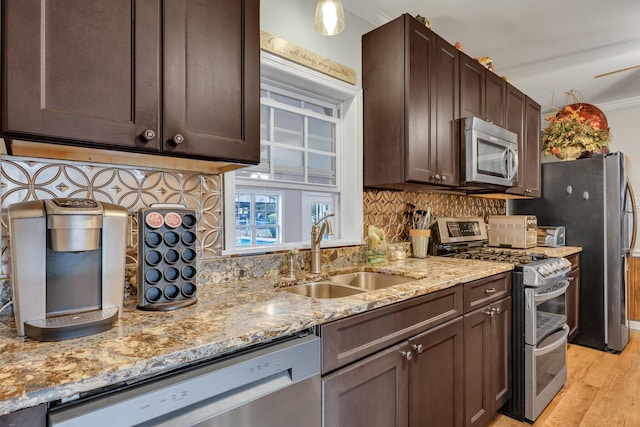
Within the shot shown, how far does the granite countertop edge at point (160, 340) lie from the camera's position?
27.3 inches

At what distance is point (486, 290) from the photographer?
1950mm

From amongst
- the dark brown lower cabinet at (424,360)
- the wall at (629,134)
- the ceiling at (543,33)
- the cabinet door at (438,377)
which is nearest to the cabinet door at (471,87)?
the ceiling at (543,33)

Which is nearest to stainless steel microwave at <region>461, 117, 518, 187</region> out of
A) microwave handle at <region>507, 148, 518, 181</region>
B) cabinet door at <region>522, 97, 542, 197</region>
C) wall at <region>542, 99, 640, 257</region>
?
microwave handle at <region>507, 148, 518, 181</region>

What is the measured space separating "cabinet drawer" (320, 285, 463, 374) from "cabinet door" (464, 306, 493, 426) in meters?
0.21

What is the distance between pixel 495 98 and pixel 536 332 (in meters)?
1.72

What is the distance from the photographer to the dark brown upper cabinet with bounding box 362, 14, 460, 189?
206 centimetres

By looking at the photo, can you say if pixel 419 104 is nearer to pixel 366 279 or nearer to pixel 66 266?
pixel 366 279

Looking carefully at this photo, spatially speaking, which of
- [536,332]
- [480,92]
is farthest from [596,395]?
[480,92]

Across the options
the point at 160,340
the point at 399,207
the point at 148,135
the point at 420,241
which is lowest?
the point at 160,340

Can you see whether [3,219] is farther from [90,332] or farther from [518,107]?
[518,107]

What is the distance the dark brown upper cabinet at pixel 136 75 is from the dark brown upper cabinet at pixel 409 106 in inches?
39.8

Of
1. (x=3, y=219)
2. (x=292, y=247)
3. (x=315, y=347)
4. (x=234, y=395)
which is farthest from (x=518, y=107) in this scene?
(x=3, y=219)

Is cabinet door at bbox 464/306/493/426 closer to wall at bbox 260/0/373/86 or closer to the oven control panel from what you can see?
the oven control panel

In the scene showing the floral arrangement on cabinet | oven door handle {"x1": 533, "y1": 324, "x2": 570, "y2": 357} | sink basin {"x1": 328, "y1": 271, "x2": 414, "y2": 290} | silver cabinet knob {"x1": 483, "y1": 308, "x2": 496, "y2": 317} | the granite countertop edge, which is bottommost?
oven door handle {"x1": 533, "y1": 324, "x2": 570, "y2": 357}
